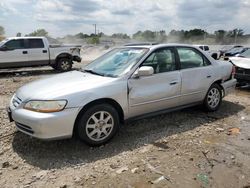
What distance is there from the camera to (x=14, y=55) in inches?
520

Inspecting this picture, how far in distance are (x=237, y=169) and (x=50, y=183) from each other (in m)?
2.42

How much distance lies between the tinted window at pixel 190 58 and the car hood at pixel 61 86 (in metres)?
1.70

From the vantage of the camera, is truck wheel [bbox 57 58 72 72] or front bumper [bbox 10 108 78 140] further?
truck wheel [bbox 57 58 72 72]

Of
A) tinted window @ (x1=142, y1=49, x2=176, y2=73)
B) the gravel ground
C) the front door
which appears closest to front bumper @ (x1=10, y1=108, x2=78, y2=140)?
the gravel ground

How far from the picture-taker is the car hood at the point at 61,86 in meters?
4.11

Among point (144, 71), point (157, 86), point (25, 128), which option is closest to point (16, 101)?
point (25, 128)

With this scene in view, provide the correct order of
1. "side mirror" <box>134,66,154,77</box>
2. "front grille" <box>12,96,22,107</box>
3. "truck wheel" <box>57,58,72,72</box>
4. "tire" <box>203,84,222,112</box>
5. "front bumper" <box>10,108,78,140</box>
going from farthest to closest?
"truck wheel" <box>57,58,72,72</box>, "tire" <box>203,84,222,112</box>, "side mirror" <box>134,66,154,77</box>, "front grille" <box>12,96,22,107</box>, "front bumper" <box>10,108,78,140</box>

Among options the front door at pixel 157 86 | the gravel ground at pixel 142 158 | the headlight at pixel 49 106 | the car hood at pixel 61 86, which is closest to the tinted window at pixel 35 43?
the gravel ground at pixel 142 158

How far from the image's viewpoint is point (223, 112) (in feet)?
20.8

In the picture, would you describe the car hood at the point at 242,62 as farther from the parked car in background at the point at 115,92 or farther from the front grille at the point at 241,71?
the parked car in background at the point at 115,92

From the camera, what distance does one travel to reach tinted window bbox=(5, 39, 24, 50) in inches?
517

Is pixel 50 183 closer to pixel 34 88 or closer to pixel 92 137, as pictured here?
pixel 92 137

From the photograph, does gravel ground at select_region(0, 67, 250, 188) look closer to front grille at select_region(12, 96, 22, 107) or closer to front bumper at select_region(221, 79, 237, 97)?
front grille at select_region(12, 96, 22, 107)

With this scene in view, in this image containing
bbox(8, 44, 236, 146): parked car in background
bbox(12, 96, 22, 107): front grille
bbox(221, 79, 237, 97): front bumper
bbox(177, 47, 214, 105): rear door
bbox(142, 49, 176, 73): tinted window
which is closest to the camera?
bbox(8, 44, 236, 146): parked car in background
